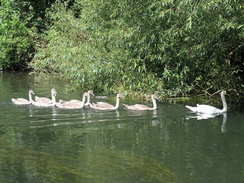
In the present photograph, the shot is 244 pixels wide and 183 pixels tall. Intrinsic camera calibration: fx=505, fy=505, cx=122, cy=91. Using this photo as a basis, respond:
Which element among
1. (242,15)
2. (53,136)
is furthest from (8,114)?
(242,15)

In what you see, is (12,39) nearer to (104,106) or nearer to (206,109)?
(104,106)

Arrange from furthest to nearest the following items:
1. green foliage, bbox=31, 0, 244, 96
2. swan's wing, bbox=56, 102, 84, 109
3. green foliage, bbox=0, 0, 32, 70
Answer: green foliage, bbox=0, 0, 32, 70 → swan's wing, bbox=56, 102, 84, 109 → green foliage, bbox=31, 0, 244, 96

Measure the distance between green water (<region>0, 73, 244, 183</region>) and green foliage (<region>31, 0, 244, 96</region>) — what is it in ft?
4.48

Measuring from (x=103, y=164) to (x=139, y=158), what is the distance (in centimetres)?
96

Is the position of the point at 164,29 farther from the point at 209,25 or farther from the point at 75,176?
the point at 75,176

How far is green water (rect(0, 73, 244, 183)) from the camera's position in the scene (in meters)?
10.2

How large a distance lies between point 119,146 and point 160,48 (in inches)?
235

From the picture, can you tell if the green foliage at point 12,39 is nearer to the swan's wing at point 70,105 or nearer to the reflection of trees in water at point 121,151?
the swan's wing at point 70,105

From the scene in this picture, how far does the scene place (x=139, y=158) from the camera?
1146cm

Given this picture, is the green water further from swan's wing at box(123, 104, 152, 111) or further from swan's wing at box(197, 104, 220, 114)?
swan's wing at box(197, 104, 220, 114)

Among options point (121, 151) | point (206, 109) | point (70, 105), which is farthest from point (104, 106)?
point (121, 151)

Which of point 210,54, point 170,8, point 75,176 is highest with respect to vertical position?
point 170,8

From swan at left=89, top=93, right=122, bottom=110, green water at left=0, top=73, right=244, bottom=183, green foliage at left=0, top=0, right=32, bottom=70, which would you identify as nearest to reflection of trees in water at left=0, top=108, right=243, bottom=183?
green water at left=0, top=73, right=244, bottom=183

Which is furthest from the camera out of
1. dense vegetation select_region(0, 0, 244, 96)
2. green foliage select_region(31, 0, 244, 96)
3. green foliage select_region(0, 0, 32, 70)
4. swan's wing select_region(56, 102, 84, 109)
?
green foliage select_region(0, 0, 32, 70)
